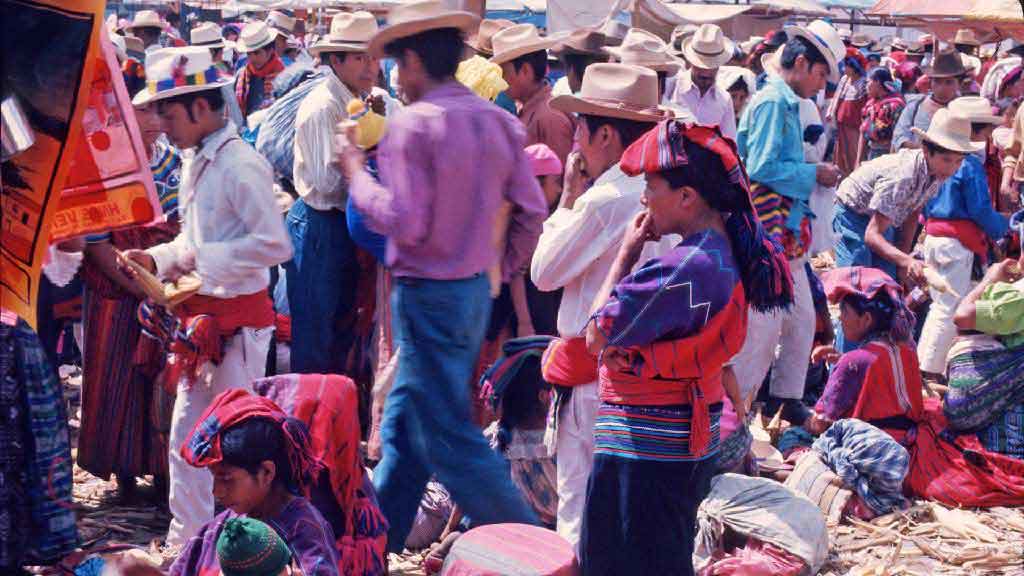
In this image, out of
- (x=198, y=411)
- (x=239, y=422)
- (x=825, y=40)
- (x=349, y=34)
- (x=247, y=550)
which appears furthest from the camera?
(x=825, y=40)

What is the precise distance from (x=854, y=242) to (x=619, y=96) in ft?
13.8

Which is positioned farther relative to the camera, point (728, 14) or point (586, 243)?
point (728, 14)

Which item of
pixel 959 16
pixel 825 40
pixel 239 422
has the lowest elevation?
pixel 959 16

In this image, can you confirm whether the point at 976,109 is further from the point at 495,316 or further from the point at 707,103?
the point at 495,316

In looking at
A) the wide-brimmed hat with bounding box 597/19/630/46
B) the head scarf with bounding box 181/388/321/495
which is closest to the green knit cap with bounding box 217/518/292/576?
the head scarf with bounding box 181/388/321/495

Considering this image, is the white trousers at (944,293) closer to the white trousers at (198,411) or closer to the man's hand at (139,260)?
the white trousers at (198,411)

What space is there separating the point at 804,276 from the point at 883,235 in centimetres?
109

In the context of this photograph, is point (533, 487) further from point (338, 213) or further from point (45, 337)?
point (45, 337)

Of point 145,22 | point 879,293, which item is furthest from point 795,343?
Answer: point 145,22

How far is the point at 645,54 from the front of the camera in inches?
305

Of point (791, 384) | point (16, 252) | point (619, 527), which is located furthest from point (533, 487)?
point (16, 252)

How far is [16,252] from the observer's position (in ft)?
10.2

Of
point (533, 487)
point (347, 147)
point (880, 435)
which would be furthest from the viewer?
A: point (880, 435)

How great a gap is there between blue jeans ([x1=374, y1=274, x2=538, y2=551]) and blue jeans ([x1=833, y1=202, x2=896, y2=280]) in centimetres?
429
